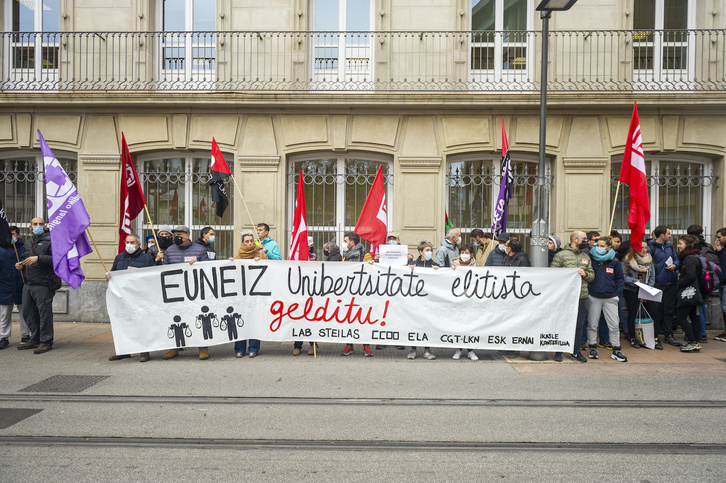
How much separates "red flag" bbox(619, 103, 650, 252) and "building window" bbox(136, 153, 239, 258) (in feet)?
26.7

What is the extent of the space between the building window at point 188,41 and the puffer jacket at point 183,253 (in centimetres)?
519

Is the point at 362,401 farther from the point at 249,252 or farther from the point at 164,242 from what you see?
the point at 164,242

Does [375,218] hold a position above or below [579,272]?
above

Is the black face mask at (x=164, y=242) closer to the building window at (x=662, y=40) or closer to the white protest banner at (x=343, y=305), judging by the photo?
the white protest banner at (x=343, y=305)

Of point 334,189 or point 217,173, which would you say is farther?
point 334,189

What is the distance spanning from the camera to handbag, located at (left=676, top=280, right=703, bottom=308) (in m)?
8.94

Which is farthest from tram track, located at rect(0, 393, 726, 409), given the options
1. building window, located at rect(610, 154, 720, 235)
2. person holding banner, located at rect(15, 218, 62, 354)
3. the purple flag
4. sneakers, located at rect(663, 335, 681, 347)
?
building window, located at rect(610, 154, 720, 235)

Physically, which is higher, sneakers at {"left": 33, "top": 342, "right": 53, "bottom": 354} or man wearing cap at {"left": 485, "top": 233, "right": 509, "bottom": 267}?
man wearing cap at {"left": 485, "top": 233, "right": 509, "bottom": 267}

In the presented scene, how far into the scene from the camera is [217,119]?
1184cm

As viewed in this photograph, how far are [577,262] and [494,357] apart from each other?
1946mm

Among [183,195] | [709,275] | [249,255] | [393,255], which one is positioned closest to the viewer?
[393,255]

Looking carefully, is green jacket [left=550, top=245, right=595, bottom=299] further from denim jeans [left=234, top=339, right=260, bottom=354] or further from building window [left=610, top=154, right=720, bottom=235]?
denim jeans [left=234, top=339, right=260, bottom=354]

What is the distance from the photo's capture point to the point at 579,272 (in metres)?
8.09

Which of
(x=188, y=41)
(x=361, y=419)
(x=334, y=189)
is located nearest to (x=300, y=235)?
(x=334, y=189)
